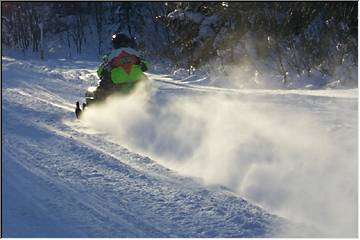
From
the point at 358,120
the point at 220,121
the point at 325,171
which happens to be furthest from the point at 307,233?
the point at 220,121

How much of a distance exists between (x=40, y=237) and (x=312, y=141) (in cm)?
323

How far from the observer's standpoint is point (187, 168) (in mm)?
5926

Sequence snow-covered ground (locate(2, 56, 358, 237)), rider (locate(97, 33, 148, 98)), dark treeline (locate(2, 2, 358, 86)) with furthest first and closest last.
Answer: dark treeline (locate(2, 2, 358, 86)) → rider (locate(97, 33, 148, 98)) → snow-covered ground (locate(2, 56, 358, 237))

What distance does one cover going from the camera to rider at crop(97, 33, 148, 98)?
912 cm

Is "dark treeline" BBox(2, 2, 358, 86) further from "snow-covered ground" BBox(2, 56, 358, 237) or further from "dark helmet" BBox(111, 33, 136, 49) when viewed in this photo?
"dark helmet" BBox(111, 33, 136, 49)

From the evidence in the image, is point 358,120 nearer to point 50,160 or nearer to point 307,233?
point 307,233

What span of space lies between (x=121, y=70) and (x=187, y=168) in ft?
12.0

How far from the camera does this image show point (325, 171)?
17.3 ft

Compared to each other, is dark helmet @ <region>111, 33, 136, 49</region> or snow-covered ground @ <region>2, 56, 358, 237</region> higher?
dark helmet @ <region>111, 33, 136, 49</region>

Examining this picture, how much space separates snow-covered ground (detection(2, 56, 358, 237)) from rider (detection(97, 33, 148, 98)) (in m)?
0.28

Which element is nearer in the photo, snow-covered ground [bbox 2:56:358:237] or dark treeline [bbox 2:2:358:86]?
snow-covered ground [bbox 2:56:358:237]

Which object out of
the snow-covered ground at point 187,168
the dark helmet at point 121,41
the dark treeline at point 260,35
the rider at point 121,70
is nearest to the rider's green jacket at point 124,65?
the rider at point 121,70

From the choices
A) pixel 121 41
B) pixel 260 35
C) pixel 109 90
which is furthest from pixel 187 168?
pixel 260 35

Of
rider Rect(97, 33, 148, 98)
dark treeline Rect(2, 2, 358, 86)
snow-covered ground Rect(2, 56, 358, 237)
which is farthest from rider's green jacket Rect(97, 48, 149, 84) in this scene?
dark treeline Rect(2, 2, 358, 86)
